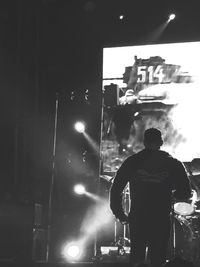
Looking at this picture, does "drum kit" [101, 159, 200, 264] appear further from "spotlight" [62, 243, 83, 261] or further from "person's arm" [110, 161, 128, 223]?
"person's arm" [110, 161, 128, 223]

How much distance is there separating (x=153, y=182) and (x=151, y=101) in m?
4.37

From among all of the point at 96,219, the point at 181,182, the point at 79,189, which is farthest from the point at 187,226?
the point at 181,182

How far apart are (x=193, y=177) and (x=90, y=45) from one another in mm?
3139

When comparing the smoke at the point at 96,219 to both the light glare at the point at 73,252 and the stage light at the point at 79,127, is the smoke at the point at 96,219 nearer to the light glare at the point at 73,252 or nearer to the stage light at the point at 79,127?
the light glare at the point at 73,252

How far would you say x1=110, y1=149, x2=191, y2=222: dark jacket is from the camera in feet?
13.7

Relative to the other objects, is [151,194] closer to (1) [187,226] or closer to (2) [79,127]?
(1) [187,226]

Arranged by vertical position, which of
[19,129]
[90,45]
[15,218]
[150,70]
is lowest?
[15,218]

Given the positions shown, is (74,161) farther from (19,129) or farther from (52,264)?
(52,264)

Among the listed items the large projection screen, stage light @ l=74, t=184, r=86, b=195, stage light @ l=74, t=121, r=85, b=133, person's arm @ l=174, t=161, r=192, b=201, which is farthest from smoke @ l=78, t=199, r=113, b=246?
person's arm @ l=174, t=161, r=192, b=201

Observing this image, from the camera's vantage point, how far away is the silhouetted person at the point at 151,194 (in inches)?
163

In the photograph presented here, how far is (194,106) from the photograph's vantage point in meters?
8.34

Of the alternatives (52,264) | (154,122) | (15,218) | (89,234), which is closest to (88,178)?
(89,234)

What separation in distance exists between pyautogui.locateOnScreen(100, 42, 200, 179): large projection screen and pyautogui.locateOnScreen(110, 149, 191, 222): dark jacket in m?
3.96

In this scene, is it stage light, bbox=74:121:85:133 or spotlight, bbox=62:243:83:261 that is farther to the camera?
stage light, bbox=74:121:85:133
